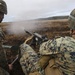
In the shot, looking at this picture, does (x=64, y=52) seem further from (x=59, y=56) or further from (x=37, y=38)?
(x=37, y=38)

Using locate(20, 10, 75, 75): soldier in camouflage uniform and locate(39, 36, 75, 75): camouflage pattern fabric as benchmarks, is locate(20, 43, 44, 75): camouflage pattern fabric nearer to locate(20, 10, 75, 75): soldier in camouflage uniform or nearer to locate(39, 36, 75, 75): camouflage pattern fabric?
locate(20, 10, 75, 75): soldier in camouflage uniform

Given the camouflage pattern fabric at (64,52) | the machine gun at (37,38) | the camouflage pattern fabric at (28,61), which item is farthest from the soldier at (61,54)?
the machine gun at (37,38)

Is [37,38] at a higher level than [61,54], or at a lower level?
lower

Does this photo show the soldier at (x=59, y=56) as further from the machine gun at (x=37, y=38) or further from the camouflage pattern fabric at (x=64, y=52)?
the machine gun at (x=37, y=38)

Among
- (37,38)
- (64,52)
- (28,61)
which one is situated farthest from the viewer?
(37,38)

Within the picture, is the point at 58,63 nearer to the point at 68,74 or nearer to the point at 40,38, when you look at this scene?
the point at 68,74

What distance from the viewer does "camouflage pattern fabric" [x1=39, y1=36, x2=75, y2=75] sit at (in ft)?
10.9

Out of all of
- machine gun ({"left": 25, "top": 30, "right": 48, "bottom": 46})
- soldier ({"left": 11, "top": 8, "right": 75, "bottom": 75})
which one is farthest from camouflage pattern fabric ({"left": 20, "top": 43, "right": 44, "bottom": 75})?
machine gun ({"left": 25, "top": 30, "right": 48, "bottom": 46})

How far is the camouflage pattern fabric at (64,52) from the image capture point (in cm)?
333

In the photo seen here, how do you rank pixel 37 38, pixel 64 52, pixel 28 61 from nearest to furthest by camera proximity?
pixel 64 52 → pixel 28 61 → pixel 37 38

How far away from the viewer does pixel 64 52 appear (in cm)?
333

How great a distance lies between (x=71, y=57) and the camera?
3.32 meters

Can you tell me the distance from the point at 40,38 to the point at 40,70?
1147 millimetres

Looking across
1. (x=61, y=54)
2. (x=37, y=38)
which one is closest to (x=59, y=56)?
(x=61, y=54)
